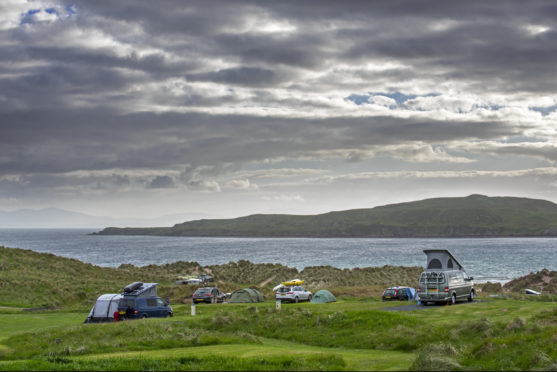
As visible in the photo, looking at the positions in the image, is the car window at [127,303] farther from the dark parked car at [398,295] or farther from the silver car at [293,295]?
the dark parked car at [398,295]

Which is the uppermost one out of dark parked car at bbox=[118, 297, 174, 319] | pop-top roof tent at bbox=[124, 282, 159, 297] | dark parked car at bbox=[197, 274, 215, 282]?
pop-top roof tent at bbox=[124, 282, 159, 297]

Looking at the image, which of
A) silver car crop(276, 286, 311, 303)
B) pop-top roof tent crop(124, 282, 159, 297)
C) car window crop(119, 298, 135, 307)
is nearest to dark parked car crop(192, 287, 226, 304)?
silver car crop(276, 286, 311, 303)

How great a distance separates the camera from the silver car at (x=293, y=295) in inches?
1942

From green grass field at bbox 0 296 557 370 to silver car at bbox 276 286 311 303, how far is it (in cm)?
1112

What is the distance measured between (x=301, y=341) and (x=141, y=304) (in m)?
12.5

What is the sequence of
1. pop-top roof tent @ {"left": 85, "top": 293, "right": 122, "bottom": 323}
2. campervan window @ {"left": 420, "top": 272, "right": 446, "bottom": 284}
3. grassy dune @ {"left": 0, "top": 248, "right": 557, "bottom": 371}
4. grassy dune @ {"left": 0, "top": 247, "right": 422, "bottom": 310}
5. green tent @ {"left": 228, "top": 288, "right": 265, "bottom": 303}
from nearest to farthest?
1. grassy dune @ {"left": 0, "top": 248, "right": 557, "bottom": 371}
2. pop-top roof tent @ {"left": 85, "top": 293, "right": 122, "bottom": 323}
3. campervan window @ {"left": 420, "top": 272, "right": 446, "bottom": 284}
4. green tent @ {"left": 228, "top": 288, "right": 265, "bottom": 303}
5. grassy dune @ {"left": 0, "top": 247, "right": 422, "bottom": 310}

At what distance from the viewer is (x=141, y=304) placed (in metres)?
34.7

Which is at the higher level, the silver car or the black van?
the black van

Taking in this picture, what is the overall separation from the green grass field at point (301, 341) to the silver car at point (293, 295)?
11119 millimetres

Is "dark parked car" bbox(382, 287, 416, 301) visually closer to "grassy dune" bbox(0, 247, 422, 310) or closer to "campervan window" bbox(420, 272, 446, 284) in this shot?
"campervan window" bbox(420, 272, 446, 284)

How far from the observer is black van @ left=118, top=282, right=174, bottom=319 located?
34.2m

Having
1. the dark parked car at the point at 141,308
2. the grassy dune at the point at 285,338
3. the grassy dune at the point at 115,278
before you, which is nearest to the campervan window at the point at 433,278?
the grassy dune at the point at 285,338

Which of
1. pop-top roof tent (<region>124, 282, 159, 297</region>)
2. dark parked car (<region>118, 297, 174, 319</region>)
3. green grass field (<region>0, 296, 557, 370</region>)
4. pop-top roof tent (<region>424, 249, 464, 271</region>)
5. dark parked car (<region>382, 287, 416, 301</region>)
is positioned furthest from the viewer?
dark parked car (<region>382, 287, 416, 301</region>)

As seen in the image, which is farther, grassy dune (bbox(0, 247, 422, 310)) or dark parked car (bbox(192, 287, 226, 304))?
grassy dune (bbox(0, 247, 422, 310))
